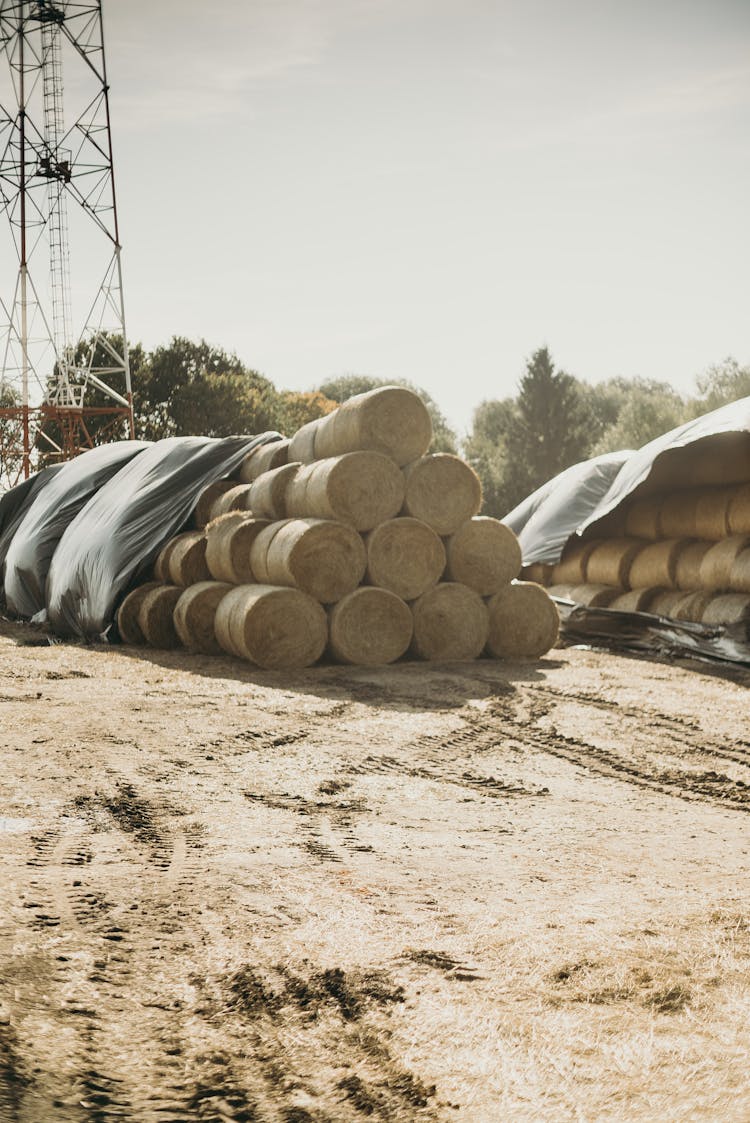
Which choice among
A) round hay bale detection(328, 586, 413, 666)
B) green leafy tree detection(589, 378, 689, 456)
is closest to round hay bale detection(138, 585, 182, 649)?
round hay bale detection(328, 586, 413, 666)

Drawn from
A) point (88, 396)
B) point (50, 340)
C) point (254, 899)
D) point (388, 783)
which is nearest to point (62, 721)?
point (388, 783)

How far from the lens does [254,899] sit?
139 inches

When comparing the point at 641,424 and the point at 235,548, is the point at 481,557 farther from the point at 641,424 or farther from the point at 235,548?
the point at 641,424

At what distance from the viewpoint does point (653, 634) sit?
12086 millimetres

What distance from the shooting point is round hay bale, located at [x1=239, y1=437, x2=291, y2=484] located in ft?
40.2

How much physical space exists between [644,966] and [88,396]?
121ft

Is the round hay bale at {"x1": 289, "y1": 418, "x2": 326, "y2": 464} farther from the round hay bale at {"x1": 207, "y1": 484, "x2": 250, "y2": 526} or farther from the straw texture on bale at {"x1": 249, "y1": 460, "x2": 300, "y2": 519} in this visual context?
the round hay bale at {"x1": 207, "y1": 484, "x2": 250, "y2": 526}

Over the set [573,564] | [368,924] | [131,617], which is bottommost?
[368,924]

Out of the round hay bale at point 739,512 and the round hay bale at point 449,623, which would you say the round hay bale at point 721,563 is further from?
the round hay bale at point 449,623

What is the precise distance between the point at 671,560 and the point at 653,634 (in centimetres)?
139

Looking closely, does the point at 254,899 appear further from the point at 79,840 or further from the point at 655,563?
the point at 655,563

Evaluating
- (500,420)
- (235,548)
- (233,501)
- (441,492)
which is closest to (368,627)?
(441,492)

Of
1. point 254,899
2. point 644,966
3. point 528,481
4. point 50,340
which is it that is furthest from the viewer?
point 528,481

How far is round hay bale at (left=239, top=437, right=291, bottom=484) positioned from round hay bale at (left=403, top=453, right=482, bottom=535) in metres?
2.10
